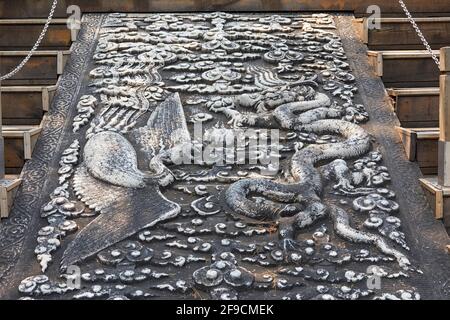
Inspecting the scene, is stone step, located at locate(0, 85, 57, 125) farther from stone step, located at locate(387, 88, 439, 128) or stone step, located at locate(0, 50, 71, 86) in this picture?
stone step, located at locate(387, 88, 439, 128)

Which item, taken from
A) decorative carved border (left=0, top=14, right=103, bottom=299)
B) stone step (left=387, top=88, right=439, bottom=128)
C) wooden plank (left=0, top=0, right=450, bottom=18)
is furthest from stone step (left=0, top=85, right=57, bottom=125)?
stone step (left=387, top=88, right=439, bottom=128)

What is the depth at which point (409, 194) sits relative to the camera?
4312 millimetres

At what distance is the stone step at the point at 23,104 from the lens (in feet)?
17.2

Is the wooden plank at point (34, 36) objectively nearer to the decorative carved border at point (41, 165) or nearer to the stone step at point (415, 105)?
the decorative carved border at point (41, 165)

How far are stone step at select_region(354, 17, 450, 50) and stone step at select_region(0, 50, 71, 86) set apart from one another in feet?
8.13

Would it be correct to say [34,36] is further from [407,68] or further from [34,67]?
[407,68]

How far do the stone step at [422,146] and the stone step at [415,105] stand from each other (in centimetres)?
46

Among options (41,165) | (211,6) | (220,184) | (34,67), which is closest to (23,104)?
(34,67)

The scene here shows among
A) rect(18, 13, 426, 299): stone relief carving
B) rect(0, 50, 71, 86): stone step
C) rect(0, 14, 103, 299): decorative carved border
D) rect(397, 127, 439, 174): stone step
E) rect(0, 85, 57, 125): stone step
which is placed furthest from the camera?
rect(0, 50, 71, 86): stone step

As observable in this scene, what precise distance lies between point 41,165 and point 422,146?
2.36 m

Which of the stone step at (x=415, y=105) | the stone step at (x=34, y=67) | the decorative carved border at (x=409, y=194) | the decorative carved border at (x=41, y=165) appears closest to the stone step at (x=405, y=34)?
the decorative carved border at (x=409, y=194)

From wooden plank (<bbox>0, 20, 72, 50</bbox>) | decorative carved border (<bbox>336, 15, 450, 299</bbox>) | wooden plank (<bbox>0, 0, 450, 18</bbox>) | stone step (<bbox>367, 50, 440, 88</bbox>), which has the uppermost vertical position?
wooden plank (<bbox>0, 0, 450, 18</bbox>)

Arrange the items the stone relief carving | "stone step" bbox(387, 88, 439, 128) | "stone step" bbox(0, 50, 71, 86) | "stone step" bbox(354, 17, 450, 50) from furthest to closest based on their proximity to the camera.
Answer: "stone step" bbox(354, 17, 450, 50) < "stone step" bbox(0, 50, 71, 86) < "stone step" bbox(387, 88, 439, 128) < the stone relief carving

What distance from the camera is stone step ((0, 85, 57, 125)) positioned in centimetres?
525
